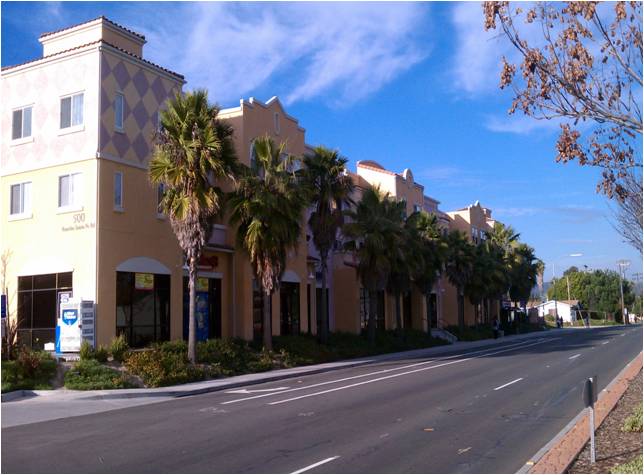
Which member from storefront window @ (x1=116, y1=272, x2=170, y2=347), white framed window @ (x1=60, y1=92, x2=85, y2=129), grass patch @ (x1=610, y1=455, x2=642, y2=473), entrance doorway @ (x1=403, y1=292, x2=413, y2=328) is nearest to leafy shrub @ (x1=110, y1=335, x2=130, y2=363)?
storefront window @ (x1=116, y1=272, x2=170, y2=347)

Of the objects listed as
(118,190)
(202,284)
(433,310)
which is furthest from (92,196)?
(433,310)

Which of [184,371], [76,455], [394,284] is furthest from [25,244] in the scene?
[394,284]

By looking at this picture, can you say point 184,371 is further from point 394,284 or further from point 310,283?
point 394,284

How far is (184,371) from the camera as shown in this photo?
875 inches

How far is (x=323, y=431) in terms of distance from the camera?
11758 mm

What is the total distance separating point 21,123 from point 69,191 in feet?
13.9

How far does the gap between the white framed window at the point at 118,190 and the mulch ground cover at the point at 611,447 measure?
17.9 metres

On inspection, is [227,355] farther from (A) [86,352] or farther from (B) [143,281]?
(A) [86,352]

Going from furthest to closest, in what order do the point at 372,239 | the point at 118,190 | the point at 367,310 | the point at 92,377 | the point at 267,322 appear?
the point at 367,310 < the point at 372,239 < the point at 267,322 < the point at 118,190 < the point at 92,377

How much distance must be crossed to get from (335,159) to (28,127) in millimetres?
13924

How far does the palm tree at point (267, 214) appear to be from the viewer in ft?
86.9

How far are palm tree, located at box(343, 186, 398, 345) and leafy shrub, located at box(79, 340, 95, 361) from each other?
53.7ft

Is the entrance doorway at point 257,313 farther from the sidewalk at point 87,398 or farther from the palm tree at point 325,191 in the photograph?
the sidewalk at point 87,398

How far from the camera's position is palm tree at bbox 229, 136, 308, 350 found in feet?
86.9
